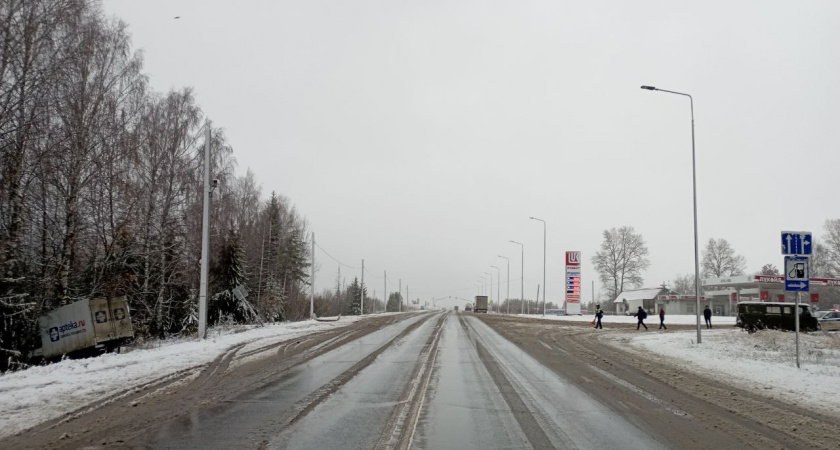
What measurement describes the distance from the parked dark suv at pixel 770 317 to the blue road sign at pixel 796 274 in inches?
675

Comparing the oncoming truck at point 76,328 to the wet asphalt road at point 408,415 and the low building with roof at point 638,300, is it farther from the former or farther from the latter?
the low building with roof at point 638,300

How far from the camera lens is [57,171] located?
57.8ft

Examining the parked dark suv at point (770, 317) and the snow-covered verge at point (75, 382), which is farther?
the parked dark suv at point (770, 317)

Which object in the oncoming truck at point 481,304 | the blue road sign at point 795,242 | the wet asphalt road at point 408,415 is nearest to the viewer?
the wet asphalt road at point 408,415

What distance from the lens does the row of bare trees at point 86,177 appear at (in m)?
15.1

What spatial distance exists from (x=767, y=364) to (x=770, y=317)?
1884cm

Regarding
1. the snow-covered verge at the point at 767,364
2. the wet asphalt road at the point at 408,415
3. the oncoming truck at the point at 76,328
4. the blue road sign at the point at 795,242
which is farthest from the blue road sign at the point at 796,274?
the oncoming truck at the point at 76,328

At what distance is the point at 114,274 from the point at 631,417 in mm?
19475

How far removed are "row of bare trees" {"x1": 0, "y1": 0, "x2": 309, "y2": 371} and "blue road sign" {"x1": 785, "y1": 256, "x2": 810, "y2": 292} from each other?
66.9ft

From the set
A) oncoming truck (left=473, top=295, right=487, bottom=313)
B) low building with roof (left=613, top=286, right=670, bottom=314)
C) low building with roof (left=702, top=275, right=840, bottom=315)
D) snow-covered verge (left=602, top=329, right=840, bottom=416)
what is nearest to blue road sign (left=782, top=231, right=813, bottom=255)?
snow-covered verge (left=602, top=329, right=840, bottom=416)

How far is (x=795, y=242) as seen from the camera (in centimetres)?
1455

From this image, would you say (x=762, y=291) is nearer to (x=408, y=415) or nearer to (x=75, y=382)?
(x=408, y=415)

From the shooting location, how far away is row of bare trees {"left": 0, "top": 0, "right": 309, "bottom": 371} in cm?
1510

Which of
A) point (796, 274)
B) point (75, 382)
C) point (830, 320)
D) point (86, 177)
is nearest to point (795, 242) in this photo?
point (796, 274)
